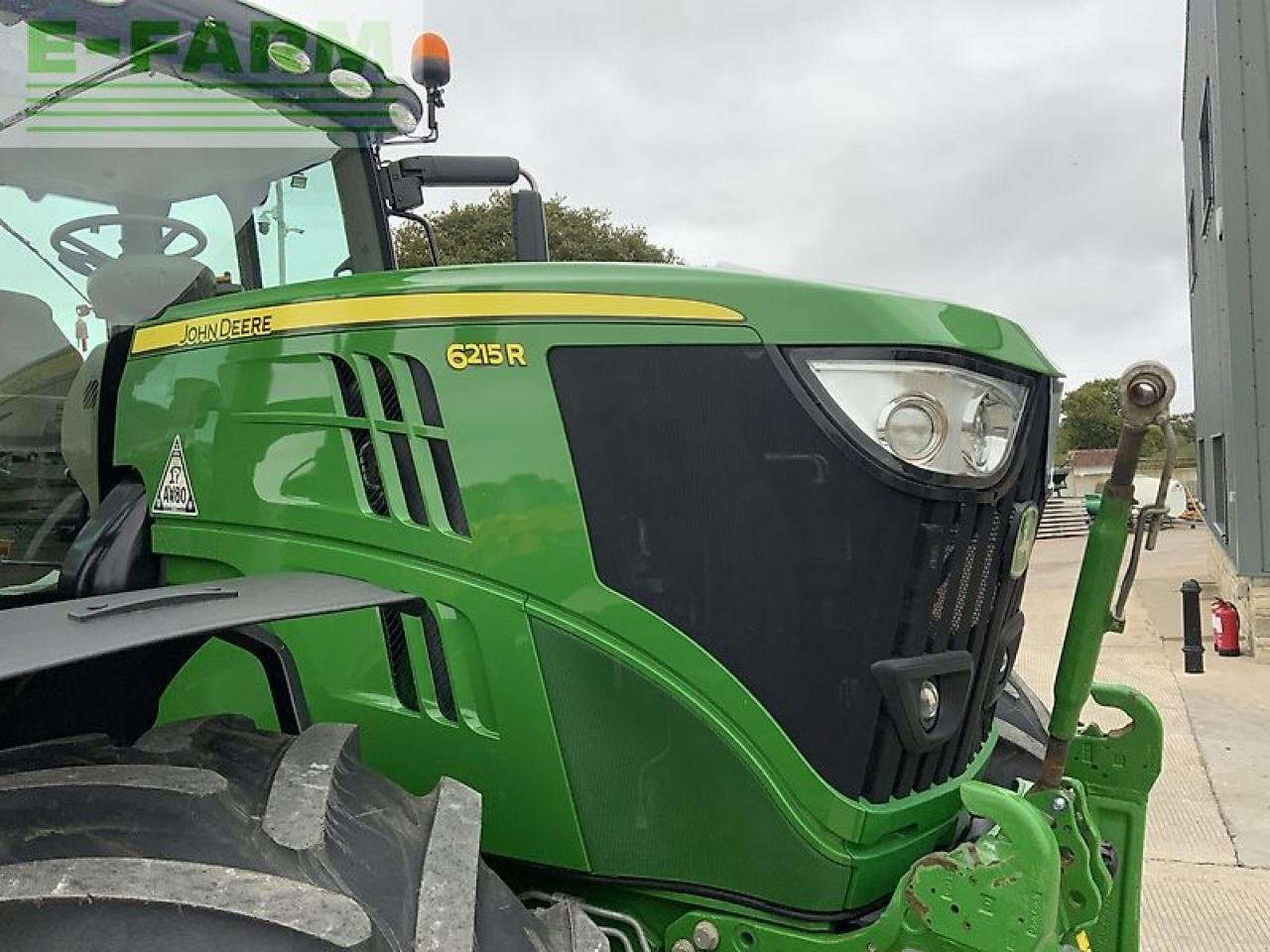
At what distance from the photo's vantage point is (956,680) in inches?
71.1

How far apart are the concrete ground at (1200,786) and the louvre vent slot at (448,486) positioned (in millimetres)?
2995

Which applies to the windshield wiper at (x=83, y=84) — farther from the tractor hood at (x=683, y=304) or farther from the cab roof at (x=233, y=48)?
the tractor hood at (x=683, y=304)

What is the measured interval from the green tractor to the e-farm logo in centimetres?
11

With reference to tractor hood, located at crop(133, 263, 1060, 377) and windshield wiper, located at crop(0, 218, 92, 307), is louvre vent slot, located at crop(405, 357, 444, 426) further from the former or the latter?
windshield wiper, located at crop(0, 218, 92, 307)

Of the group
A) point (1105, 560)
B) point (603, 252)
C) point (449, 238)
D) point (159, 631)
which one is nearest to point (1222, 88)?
point (1105, 560)

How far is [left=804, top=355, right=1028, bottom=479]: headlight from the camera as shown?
1.62 m

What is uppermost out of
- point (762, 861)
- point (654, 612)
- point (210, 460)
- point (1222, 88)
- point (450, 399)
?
point (1222, 88)

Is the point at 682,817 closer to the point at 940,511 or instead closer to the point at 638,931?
the point at 638,931

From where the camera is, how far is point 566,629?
173 cm

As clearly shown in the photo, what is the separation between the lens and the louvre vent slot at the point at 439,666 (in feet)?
5.96

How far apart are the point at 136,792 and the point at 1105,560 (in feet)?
5.20

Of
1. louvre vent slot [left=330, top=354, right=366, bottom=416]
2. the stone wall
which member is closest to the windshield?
louvre vent slot [left=330, top=354, right=366, bottom=416]

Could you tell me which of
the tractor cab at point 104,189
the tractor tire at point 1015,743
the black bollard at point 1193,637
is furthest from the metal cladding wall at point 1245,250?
the tractor cab at point 104,189

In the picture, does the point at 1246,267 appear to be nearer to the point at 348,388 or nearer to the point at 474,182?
the point at 474,182
